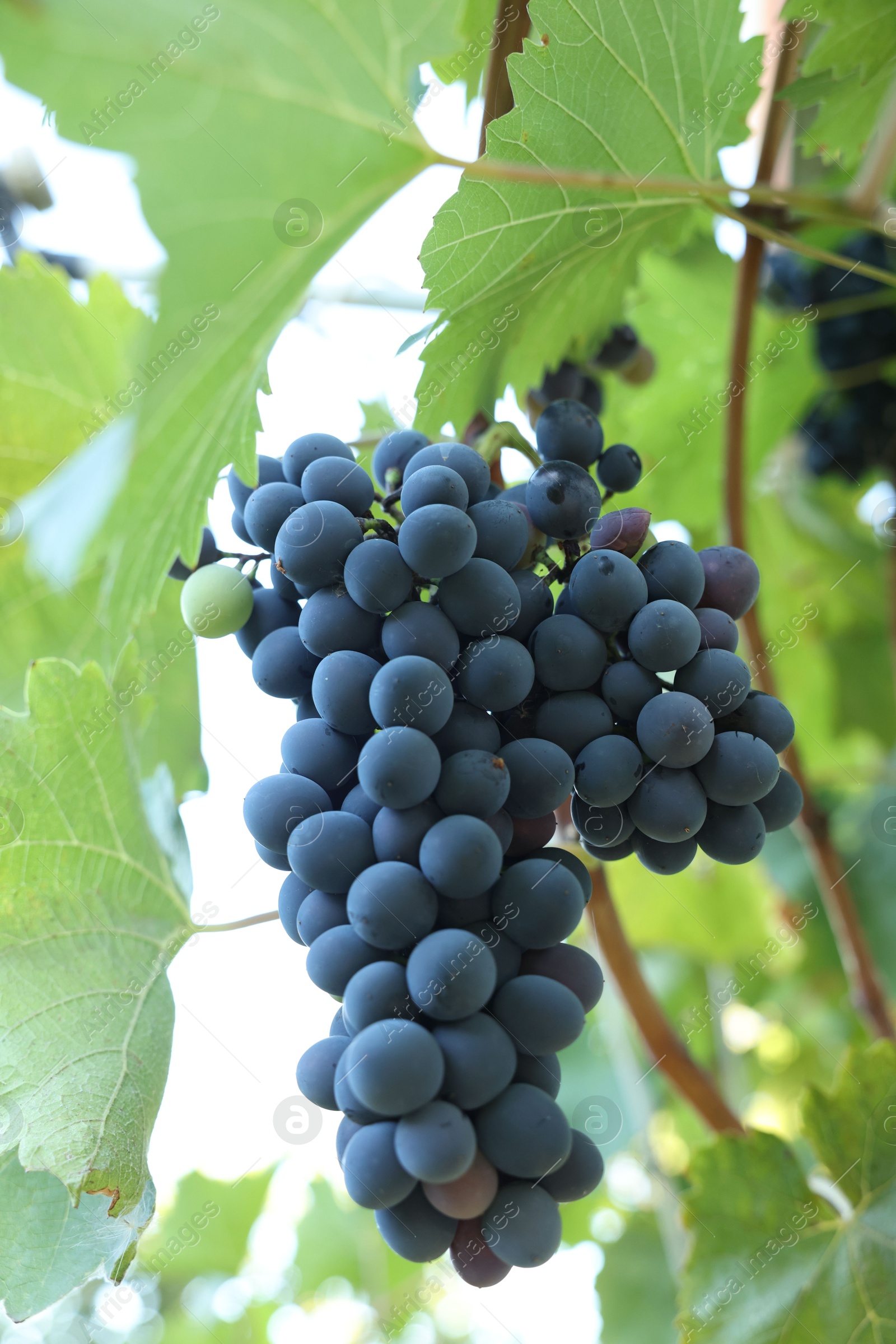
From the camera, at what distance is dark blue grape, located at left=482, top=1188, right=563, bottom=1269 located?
57 centimetres

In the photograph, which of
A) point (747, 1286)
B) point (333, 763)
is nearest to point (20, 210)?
point (333, 763)

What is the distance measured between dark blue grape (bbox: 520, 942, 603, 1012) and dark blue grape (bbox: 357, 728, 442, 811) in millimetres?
136

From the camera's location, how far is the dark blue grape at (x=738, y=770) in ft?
2.09

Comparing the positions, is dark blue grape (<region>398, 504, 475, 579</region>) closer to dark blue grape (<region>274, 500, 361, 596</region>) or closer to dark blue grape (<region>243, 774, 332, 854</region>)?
dark blue grape (<region>274, 500, 361, 596</region>)

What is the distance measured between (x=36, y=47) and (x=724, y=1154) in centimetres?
105

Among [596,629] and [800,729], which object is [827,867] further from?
[596,629]

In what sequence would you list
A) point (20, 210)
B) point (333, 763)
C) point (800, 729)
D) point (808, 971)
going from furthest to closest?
point (800, 729), point (808, 971), point (20, 210), point (333, 763)

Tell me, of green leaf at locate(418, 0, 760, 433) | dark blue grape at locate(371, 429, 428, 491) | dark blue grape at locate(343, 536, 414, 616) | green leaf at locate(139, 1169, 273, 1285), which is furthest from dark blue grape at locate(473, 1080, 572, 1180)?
green leaf at locate(139, 1169, 273, 1285)

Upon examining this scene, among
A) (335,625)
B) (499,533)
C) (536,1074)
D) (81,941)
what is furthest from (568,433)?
(81,941)

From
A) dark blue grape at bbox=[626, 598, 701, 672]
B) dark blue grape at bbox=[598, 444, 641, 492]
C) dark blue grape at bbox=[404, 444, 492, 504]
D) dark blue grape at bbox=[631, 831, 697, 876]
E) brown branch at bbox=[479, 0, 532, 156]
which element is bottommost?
dark blue grape at bbox=[631, 831, 697, 876]

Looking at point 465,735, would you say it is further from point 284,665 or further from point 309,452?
point 309,452

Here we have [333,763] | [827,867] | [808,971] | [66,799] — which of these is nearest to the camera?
[333,763]

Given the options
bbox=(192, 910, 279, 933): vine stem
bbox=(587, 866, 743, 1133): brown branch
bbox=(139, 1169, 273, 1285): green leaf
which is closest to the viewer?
bbox=(192, 910, 279, 933): vine stem

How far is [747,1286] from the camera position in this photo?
3.01 feet
